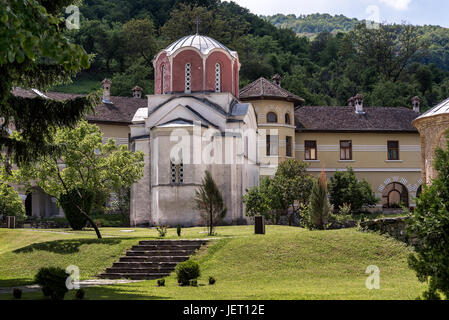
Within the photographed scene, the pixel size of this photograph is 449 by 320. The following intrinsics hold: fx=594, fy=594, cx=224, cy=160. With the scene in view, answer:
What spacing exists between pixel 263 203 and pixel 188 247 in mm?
7770

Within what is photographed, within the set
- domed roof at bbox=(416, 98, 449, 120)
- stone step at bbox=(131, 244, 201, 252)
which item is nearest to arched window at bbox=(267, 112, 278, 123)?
domed roof at bbox=(416, 98, 449, 120)

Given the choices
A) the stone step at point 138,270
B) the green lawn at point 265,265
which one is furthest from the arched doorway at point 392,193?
the stone step at point 138,270

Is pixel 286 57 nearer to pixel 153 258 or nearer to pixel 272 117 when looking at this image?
pixel 272 117

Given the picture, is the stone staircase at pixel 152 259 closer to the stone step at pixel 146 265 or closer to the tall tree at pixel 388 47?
the stone step at pixel 146 265

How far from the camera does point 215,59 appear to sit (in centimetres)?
3419

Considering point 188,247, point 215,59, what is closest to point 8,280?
point 188,247

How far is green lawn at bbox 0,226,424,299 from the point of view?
1359cm

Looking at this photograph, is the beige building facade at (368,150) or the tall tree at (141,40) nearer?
the beige building facade at (368,150)

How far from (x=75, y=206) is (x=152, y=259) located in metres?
9.05

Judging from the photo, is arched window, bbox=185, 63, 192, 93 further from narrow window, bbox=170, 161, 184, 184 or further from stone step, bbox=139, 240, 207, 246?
stone step, bbox=139, 240, 207, 246

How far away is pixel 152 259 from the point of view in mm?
20172

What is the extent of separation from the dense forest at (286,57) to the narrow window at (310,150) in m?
15.9

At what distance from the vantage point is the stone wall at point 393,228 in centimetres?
1938

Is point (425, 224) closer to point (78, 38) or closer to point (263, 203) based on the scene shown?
point (263, 203)
